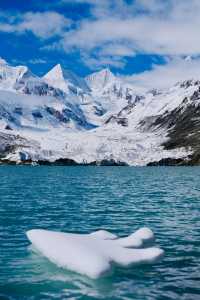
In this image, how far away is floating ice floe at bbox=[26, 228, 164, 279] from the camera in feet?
89.9

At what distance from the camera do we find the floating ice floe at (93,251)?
27406mm

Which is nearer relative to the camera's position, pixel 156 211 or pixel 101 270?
pixel 101 270

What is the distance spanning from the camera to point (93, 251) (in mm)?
28953

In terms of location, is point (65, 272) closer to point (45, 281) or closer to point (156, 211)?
point (45, 281)

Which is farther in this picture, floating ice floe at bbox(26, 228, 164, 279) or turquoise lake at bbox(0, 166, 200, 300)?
floating ice floe at bbox(26, 228, 164, 279)

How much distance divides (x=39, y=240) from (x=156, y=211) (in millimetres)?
27313

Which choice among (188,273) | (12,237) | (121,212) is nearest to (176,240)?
(188,273)

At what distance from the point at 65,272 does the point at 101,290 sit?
133 inches

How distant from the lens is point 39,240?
108 ft

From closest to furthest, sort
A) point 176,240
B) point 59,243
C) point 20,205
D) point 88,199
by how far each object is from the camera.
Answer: point 59,243 → point 176,240 → point 20,205 → point 88,199

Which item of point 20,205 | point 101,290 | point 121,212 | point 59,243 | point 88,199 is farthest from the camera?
point 88,199

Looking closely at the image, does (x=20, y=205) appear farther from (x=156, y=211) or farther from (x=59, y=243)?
(x=59, y=243)

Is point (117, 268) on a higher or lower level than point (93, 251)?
lower

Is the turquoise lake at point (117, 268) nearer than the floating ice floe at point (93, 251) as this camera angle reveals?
Yes
